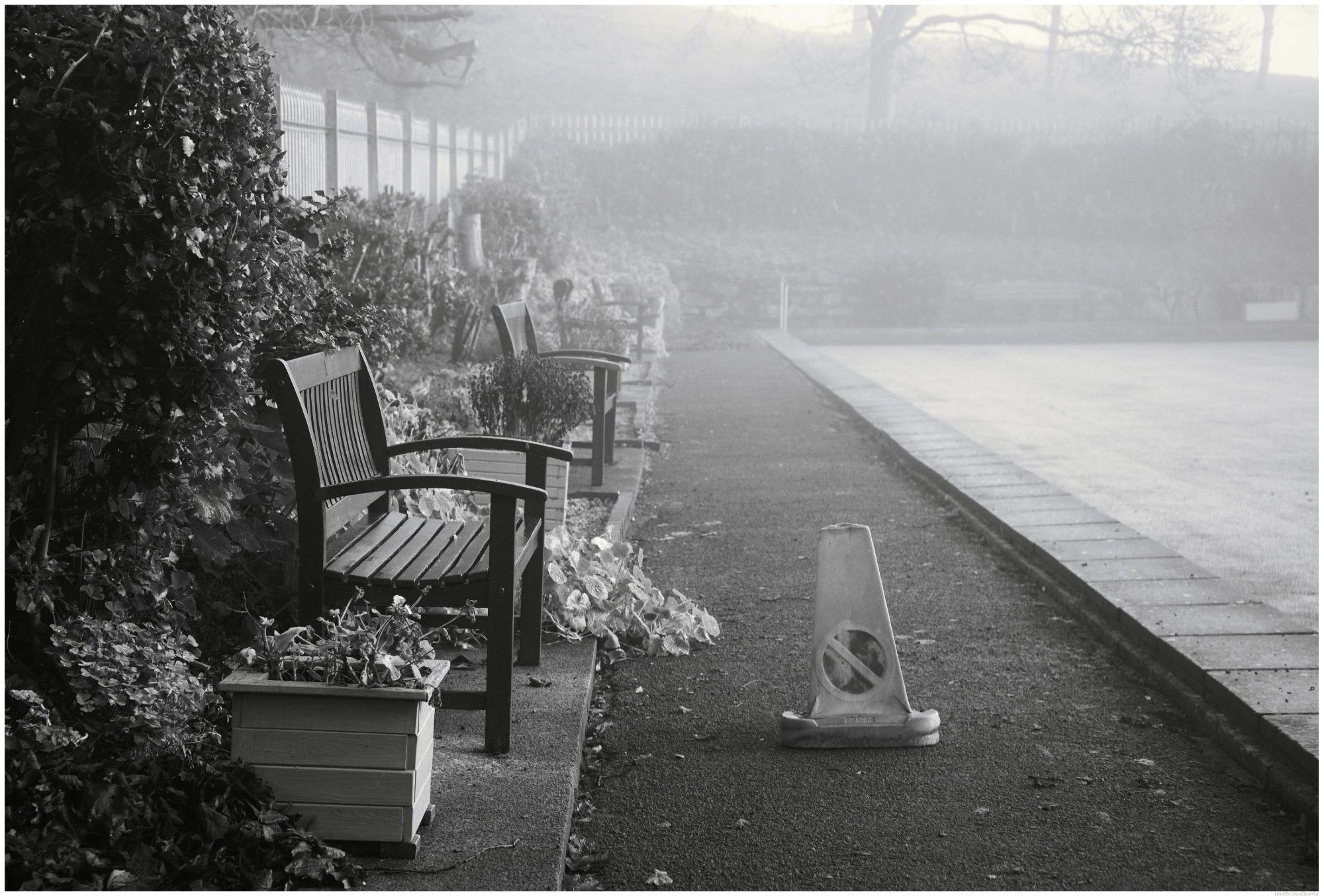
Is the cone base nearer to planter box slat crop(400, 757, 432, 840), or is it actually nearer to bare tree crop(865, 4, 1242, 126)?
planter box slat crop(400, 757, 432, 840)

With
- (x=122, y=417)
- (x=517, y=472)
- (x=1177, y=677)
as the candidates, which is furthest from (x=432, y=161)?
(x=122, y=417)

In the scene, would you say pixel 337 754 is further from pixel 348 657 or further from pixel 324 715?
pixel 348 657

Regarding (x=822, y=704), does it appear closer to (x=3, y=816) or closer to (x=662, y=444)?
(x=3, y=816)

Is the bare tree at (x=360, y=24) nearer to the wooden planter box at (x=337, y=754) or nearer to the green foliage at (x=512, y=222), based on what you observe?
the green foliage at (x=512, y=222)

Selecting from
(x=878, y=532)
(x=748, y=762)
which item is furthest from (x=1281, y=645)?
(x=878, y=532)

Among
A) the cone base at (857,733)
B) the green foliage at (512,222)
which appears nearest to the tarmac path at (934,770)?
the cone base at (857,733)

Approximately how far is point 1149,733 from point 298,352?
9.25ft

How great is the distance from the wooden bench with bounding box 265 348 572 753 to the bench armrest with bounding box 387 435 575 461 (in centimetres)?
24

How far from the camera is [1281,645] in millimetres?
4219

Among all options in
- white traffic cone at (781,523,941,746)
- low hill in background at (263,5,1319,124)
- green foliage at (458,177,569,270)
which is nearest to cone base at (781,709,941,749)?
white traffic cone at (781,523,941,746)

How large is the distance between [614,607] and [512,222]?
531 inches

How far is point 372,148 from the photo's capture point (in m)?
12.5

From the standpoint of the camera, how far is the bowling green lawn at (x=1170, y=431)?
6879mm

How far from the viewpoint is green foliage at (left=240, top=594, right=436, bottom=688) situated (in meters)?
2.70
